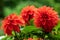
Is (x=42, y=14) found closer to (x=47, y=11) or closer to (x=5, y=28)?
(x=47, y=11)

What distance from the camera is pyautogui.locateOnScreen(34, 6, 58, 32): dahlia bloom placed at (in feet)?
6.15

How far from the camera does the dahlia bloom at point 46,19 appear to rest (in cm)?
187

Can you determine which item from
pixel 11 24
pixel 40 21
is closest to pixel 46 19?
pixel 40 21

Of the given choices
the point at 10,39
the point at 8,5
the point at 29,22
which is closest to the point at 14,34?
the point at 10,39

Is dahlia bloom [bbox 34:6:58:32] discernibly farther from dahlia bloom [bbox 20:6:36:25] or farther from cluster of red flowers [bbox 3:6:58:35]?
dahlia bloom [bbox 20:6:36:25]

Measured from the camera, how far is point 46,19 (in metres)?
1.88

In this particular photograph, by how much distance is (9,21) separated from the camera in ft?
6.23

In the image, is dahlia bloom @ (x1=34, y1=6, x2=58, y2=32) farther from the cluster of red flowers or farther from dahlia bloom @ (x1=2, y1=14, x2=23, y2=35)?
dahlia bloom @ (x1=2, y1=14, x2=23, y2=35)

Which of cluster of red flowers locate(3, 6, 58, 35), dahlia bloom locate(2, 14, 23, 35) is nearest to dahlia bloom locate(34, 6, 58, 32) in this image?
cluster of red flowers locate(3, 6, 58, 35)

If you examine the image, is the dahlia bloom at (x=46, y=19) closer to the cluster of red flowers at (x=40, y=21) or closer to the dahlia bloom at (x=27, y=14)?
the cluster of red flowers at (x=40, y=21)

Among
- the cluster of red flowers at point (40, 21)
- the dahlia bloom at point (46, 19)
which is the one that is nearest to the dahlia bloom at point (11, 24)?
the cluster of red flowers at point (40, 21)

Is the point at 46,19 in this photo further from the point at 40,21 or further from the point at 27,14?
the point at 27,14

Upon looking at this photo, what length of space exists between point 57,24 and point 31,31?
0.17m

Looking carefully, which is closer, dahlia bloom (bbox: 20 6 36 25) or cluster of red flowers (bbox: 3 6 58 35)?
cluster of red flowers (bbox: 3 6 58 35)
